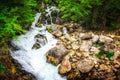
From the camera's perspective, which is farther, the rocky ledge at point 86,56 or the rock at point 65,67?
the rock at point 65,67

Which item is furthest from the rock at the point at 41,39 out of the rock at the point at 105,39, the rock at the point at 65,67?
the rock at the point at 105,39

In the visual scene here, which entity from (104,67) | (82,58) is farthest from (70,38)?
(104,67)

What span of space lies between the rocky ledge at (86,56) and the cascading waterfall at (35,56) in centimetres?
31

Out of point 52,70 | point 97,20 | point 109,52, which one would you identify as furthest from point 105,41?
point 52,70

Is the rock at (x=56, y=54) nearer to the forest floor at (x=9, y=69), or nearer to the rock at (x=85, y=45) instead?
the rock at (x=85, y=45)

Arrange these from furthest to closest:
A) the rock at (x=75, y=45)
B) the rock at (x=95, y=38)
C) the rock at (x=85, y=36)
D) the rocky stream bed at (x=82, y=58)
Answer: the rock at (x=85, y=36), the rock at (x=95, y=38), the rock at (x=75, y=45), the rocky stream bed at (x=82, y=58)

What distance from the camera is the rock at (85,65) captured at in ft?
30.0

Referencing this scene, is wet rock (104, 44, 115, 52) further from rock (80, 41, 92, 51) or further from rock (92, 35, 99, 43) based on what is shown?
rock (80, 41, 92, 51)

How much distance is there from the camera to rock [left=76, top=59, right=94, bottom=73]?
9.14 meters

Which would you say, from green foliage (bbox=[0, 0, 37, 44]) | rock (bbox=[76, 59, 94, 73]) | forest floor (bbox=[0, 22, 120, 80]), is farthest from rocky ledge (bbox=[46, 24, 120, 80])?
green foliage (bbox=[0, 0, 37, 44])

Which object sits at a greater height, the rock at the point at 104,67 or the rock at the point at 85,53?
the rock at the point at 85,53

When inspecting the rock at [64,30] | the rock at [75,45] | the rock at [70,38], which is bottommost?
the rock at [75,45]

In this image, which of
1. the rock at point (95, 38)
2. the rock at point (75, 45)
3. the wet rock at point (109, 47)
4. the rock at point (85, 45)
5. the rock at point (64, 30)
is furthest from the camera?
the rock at point (64, 30)

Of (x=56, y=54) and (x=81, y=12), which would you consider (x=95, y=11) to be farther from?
(x=56, y=54)
